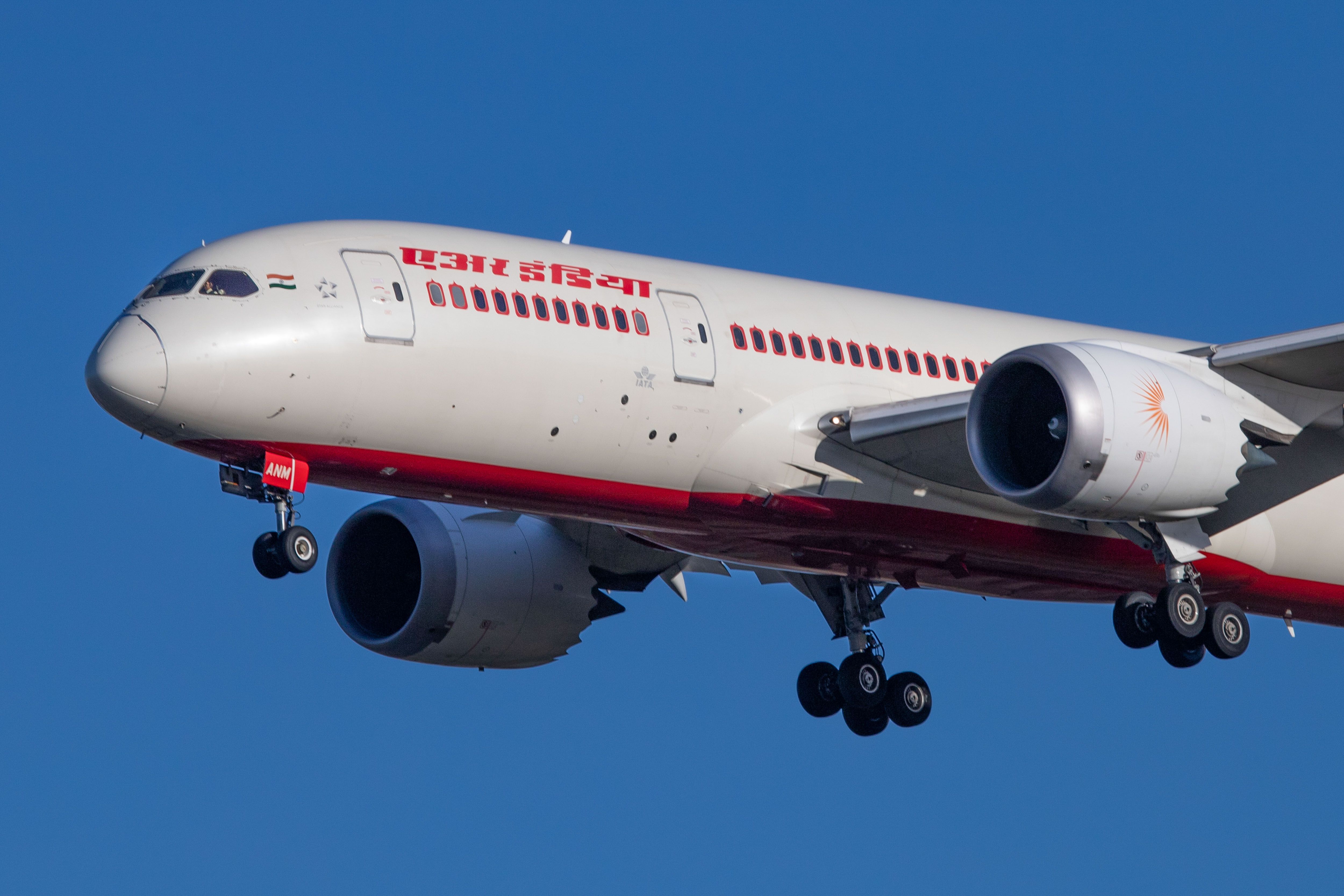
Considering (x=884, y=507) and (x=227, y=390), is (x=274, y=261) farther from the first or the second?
(x=884, y=507)

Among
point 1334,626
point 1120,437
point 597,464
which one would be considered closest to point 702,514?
point 597,464

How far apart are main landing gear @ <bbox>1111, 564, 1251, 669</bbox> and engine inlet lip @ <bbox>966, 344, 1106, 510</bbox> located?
9.58ft

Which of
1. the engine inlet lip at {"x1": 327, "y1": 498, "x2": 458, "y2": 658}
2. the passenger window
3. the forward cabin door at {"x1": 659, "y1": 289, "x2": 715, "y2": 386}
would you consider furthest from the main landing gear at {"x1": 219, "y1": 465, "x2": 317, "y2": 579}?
the engine inlet lip at {"x1": 327, "y1": 498, "x2": 458, "y2": 658}

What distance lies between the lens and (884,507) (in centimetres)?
2847

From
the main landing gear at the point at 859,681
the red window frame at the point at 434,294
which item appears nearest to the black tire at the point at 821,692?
the main landing gear at the point at 859,681

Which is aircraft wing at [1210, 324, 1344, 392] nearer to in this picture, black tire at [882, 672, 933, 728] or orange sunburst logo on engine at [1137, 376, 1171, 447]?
orange sunburst logo on engine at [1137, 376, 1171, 447]

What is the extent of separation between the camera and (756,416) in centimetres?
2745

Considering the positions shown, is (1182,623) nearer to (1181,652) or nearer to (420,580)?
(1181,652)

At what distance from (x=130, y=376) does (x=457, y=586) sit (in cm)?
975

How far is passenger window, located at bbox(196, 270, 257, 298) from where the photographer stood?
81.9ft

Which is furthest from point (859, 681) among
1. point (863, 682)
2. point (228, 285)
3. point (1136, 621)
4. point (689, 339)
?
point (228, 285)

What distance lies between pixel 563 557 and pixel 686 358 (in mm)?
7629

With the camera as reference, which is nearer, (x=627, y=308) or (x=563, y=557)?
(x=627, y=308)

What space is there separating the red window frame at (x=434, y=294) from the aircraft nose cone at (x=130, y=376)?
3.24m
